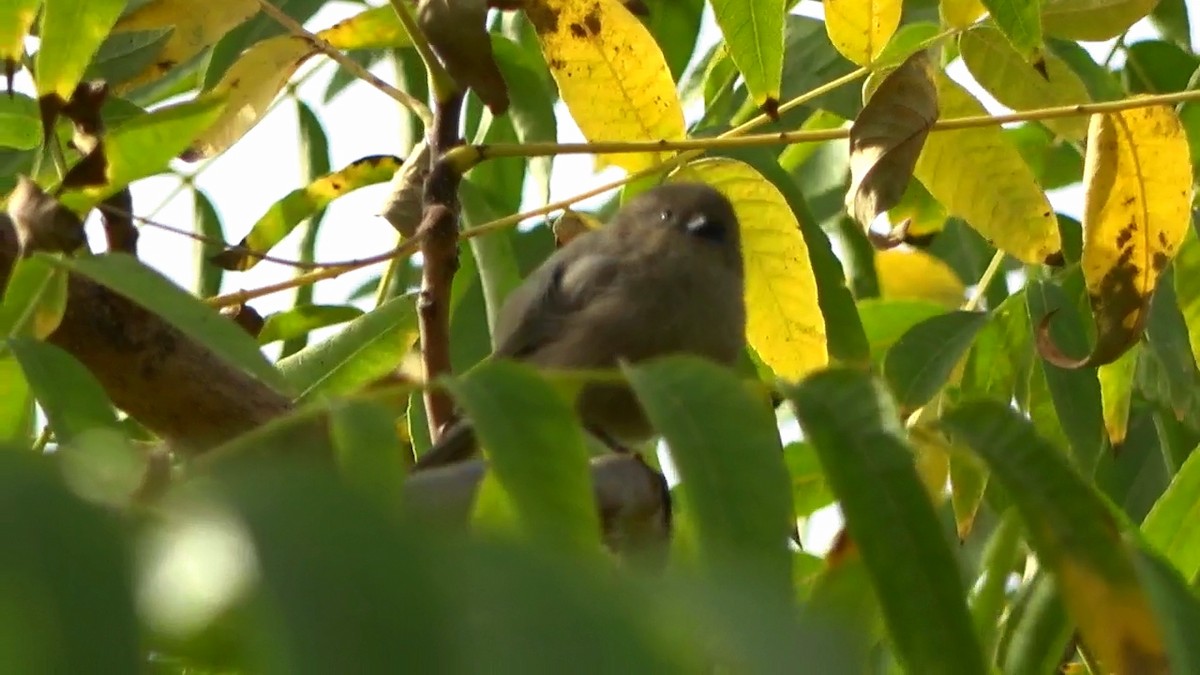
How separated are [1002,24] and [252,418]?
1128mm

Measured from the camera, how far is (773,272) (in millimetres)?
2611

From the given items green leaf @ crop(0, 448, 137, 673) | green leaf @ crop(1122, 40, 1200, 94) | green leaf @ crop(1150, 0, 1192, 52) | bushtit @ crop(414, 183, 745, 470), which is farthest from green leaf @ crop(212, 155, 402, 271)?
green leaf @ crop(1150, 0, 1192, 52)

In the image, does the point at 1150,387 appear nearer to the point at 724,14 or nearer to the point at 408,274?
the point at 724,14

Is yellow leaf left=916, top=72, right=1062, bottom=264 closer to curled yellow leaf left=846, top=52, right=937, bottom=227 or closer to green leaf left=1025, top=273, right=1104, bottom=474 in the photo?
green leaf left=1025, top=273, right=1104, bottom=474

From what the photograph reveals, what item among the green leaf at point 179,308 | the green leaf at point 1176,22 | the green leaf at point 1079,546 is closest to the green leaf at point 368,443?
the green leaf at point 179,308

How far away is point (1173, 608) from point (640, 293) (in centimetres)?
220

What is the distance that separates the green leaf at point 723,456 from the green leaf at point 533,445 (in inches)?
2.9

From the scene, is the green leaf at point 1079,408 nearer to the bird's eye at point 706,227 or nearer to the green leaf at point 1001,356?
the green leaf at point 1001,356

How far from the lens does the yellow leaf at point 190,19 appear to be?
8.41ft

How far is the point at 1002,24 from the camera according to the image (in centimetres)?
213

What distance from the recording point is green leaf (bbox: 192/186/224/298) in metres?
3.22

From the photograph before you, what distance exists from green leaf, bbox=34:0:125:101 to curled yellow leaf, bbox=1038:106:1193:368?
4.39 ft

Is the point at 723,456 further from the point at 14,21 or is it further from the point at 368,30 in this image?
the point at 368,30

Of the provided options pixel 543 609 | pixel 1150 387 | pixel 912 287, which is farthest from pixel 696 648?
pixel 912 287
